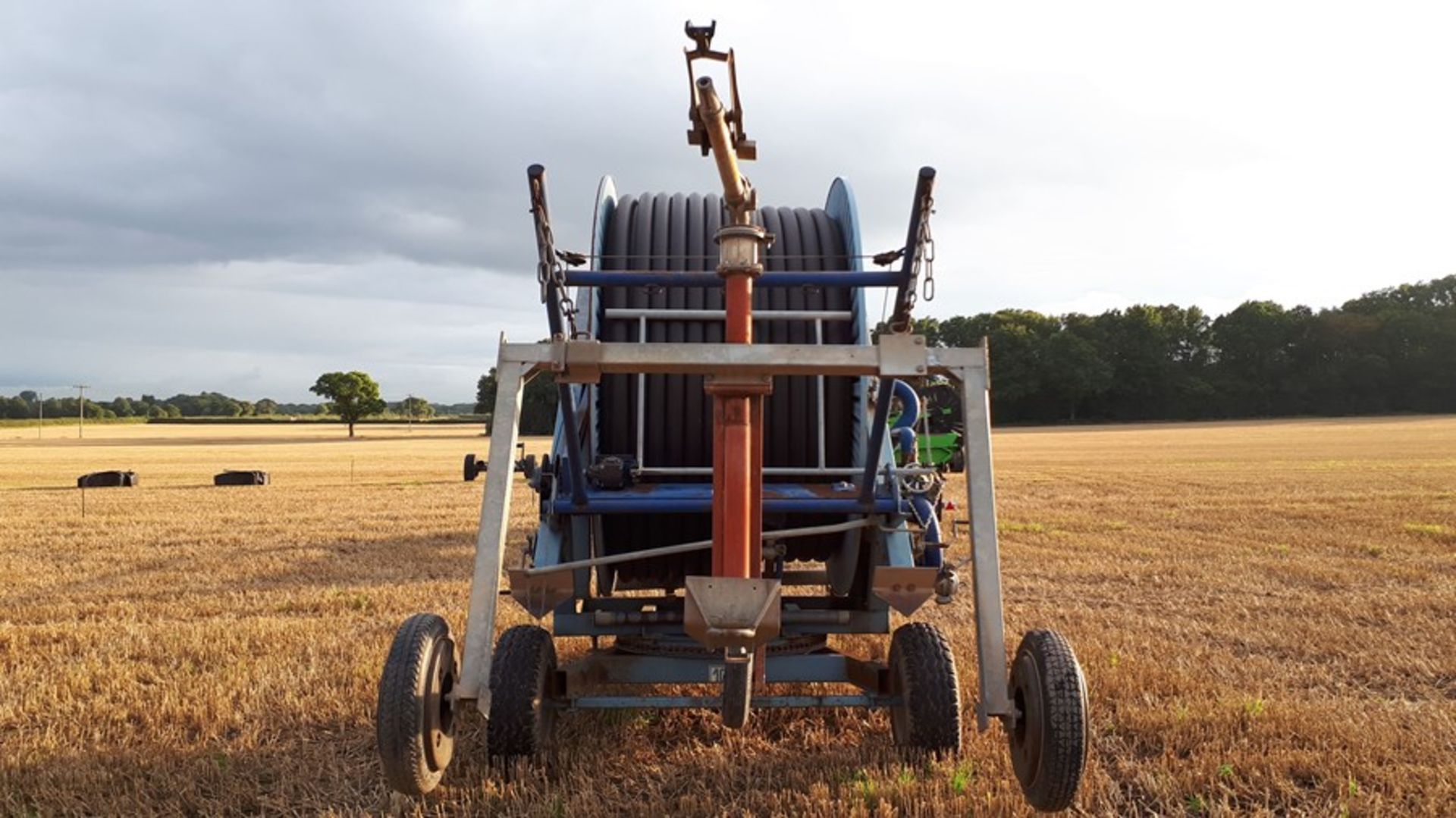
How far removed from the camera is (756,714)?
522cm

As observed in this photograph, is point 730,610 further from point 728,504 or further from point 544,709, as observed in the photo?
point 544,709

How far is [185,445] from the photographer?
65438mm

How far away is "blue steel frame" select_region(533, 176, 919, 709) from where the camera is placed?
4.55 meters

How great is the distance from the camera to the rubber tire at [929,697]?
4355 mm

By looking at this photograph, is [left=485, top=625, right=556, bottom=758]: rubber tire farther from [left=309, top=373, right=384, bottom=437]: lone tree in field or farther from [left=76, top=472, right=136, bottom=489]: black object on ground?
[left=309, top=373, right=384, bottom=437]: lone tree in field

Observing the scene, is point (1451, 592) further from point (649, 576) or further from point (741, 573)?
point (741, 573)

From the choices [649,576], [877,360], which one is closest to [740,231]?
[877,360]

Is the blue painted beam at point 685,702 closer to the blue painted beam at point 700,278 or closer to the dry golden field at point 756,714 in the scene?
the dry golden field at point 756,714

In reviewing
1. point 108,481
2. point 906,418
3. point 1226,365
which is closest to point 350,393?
point 108,481

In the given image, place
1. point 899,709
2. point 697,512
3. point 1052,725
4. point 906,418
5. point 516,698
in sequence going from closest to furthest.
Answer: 1. point 1052,725
2. point 516,698
3. point 899,709
4. point 697,512
5. point 906,418

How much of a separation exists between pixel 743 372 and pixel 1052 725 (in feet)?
4.95

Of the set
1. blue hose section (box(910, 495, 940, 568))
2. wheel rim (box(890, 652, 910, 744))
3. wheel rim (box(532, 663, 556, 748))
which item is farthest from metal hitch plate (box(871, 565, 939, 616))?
wheel rim (box(532, 663, 556, 748))

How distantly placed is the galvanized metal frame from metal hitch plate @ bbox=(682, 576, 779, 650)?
0.67 metres

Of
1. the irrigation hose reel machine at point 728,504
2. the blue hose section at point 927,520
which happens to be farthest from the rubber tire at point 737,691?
the blue hose section at point 927,520
